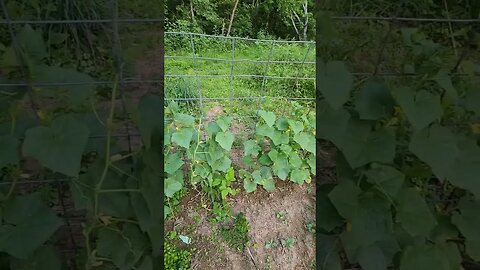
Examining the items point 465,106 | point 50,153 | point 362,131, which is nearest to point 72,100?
point 50,153

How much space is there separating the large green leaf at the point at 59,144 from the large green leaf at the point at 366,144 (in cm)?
53

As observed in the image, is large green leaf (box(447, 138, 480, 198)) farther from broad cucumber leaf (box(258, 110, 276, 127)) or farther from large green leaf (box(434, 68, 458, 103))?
broad cucumber leaf (box(258, 110, 276, 127))

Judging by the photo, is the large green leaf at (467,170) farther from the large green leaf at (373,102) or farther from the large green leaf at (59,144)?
the large green leaf at (59,144)

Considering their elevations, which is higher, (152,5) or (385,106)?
(152,5)

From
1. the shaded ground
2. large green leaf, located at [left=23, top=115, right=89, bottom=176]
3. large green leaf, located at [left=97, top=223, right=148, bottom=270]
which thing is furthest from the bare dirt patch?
large green leaf, located at [left=23, top=115, right=89, bottom=176]

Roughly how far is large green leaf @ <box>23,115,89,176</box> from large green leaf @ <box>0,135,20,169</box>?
4 cm

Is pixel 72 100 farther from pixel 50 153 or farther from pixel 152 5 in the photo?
Answer: pixel 152 5

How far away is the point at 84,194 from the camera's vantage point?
1.14 metres

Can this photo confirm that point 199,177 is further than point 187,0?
Yes

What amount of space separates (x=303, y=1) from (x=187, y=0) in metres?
0.22

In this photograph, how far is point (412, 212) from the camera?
4.16ft

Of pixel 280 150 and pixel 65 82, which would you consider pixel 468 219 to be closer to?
pixel 280 150

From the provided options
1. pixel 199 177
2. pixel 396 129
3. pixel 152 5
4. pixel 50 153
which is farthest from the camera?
pixel 199 177

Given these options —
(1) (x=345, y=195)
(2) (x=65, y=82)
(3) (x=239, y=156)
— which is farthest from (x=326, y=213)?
(2) (x=65, y=82)
